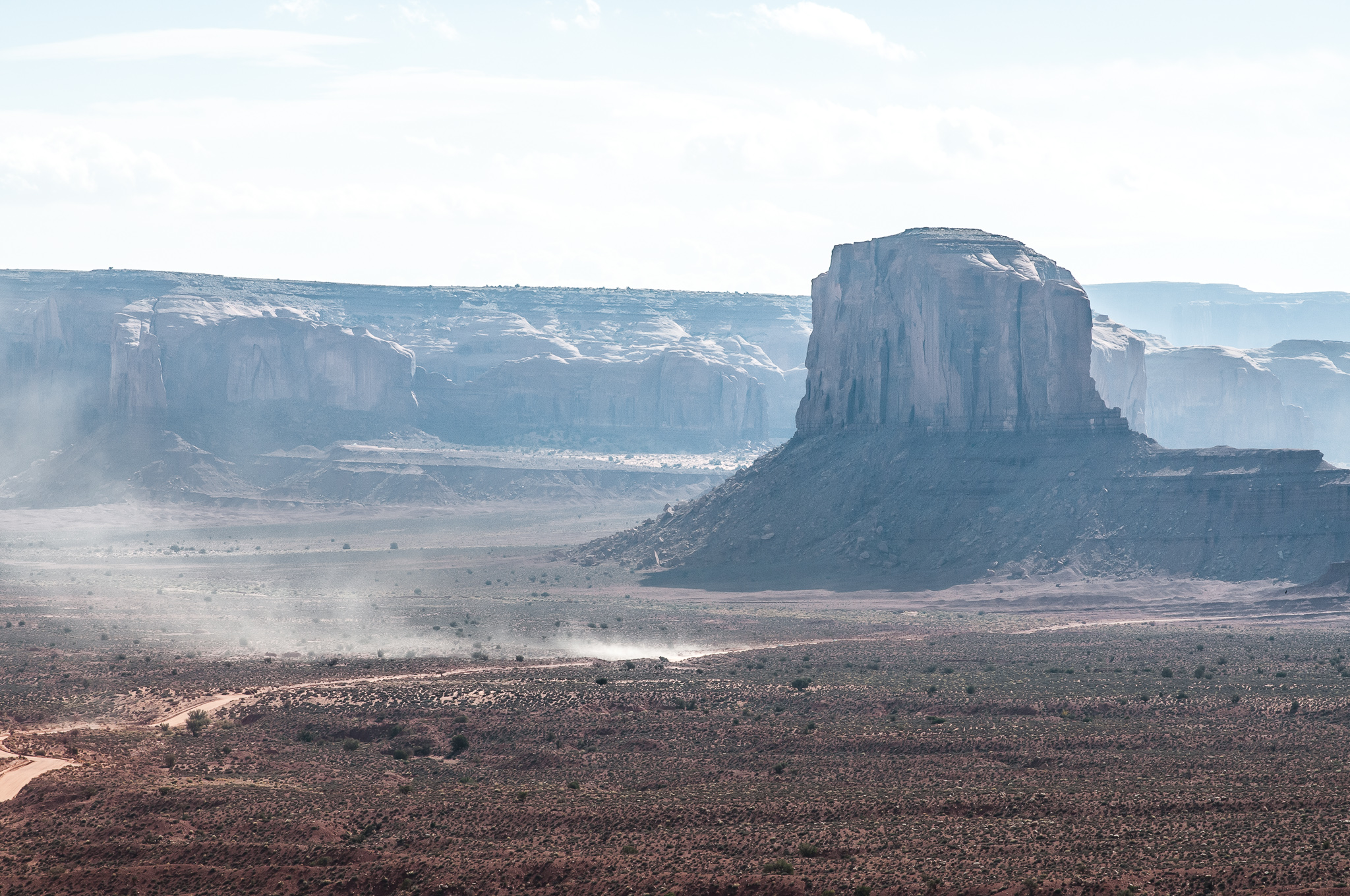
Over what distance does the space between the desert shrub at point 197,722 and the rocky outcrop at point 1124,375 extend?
12040cm

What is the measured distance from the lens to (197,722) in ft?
170

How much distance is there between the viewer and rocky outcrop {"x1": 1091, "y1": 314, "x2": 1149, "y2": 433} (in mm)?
158875

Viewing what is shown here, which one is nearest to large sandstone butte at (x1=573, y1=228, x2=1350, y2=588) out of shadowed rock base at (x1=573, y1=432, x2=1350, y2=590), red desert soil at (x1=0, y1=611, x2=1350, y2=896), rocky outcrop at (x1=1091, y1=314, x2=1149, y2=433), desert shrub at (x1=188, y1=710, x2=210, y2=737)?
shadowed rock base at (x1=573, y1=432, x2=1350, y2=590)

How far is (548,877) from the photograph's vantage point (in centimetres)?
3319

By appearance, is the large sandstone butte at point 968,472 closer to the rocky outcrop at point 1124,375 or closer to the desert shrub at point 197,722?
the rocky outcrop at point 1124,375

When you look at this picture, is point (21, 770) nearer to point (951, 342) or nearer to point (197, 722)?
point (197, 722)

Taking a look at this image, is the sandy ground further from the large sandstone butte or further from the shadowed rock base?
the large sandstone butte

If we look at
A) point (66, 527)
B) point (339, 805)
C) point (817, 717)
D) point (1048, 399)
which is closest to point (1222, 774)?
point (817, 717)

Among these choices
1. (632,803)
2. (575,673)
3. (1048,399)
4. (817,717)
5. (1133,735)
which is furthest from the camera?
(1048,399)

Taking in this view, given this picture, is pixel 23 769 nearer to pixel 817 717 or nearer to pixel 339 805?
pixel 339 805

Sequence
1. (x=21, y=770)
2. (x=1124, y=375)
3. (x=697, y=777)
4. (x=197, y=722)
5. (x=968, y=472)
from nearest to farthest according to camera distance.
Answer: (x=697, y=777) → (x=21, y=770) → (x=197, y=722) → (x=968, y=472) → (x=1124, y=375)

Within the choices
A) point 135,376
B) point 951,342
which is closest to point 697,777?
point 951,342

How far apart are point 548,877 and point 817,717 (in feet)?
72.4

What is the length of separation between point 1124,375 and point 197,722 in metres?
129
